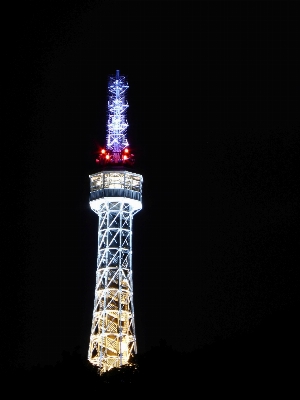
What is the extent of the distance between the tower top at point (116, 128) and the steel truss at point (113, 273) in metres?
1.52

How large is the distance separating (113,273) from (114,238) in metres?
2.91

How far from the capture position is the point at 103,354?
8150cm

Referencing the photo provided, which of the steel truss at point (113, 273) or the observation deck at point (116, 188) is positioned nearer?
the steel truss at point (113, 273)

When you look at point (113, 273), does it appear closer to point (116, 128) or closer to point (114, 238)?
point (114, 238)

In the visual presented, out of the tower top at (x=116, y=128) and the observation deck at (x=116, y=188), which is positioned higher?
the tower top at (x=116, y=128)

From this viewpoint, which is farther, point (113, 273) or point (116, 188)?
point (116, 188)

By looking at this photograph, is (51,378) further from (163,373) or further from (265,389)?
(265,389)

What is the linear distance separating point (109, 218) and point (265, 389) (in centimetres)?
4267

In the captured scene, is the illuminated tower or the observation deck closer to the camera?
the illuminated tower

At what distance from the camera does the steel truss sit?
81500 mm

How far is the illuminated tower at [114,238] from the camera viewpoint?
8162 centimetres

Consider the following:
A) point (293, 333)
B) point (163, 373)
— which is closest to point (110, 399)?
point (163, 373)

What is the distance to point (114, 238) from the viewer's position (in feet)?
277

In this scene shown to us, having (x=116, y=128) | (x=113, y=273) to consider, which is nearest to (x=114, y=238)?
(x=113, y=273)
